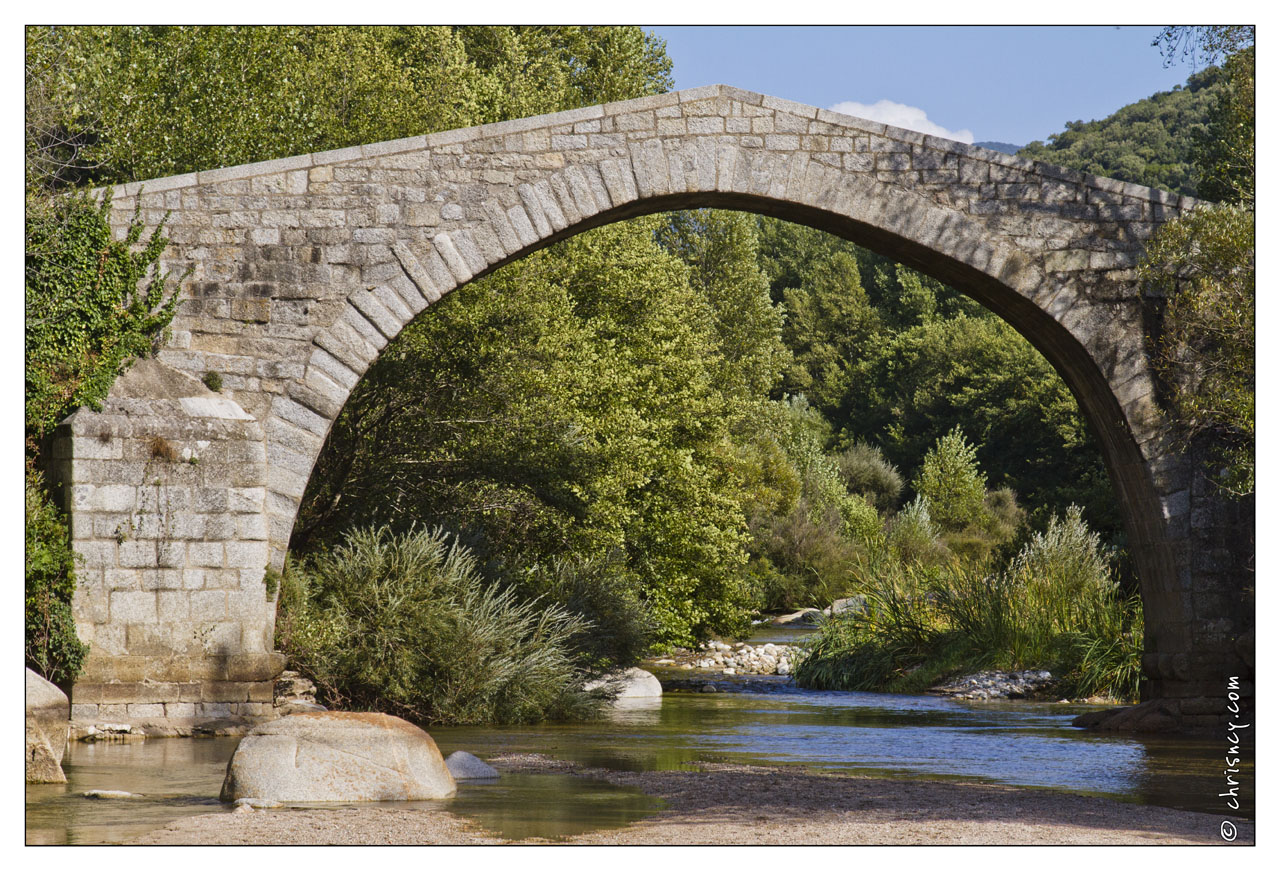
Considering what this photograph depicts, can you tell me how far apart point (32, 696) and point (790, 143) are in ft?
19.4

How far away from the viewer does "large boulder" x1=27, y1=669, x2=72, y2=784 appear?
5.68m

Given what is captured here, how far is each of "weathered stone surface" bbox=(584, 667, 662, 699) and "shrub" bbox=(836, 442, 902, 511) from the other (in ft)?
70.8

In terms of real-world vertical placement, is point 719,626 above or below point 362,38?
below

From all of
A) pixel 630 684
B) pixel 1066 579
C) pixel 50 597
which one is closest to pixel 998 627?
pixel 1066 579

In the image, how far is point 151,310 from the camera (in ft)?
27.2

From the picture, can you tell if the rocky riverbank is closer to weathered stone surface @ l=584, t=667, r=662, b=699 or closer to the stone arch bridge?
weathered stone surface @ l=584, t=667, r=662, b=699

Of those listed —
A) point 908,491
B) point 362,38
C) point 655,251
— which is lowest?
point 908,491

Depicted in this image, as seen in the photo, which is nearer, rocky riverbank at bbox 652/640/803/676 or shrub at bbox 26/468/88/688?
shrub at bbox 26/468/88/688

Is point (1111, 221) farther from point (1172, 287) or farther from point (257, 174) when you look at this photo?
point (257, 174)

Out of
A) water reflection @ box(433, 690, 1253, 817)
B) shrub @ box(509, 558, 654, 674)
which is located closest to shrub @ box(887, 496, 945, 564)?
shrub @ box(509, 558, 654, 674)

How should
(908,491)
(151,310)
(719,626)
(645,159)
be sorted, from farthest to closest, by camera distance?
(908,491)
(719,626)
(645,159)
(151,310)

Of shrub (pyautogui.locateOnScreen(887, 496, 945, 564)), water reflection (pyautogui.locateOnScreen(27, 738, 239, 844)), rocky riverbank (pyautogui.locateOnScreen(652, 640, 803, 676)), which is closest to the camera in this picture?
water reflection (pyautogui.locateOnScreen(27, 738, 239, 844))

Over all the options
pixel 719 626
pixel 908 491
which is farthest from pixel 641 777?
pixel 908 491

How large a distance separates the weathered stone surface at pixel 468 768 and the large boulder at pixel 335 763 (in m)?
0.54
